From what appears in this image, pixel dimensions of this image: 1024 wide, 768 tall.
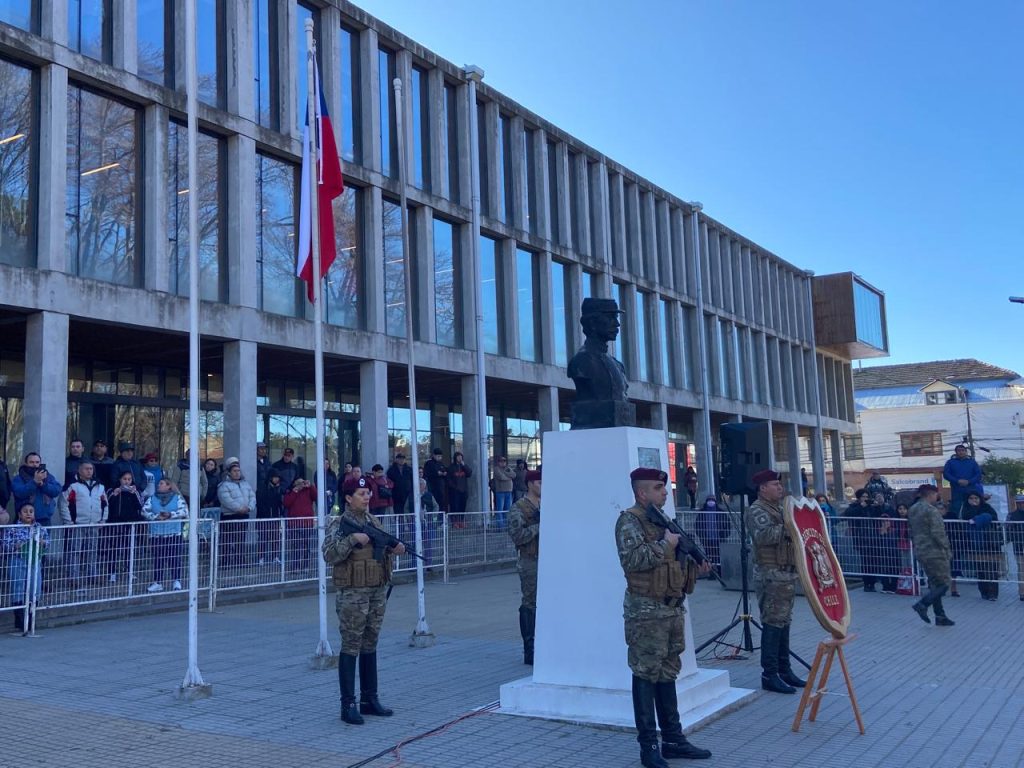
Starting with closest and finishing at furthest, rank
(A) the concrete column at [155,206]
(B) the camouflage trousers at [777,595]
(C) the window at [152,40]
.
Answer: (B) the camouflage trousers at [777,595] < (A) the concrete column at [155,206] < (C) the window at [152,40]

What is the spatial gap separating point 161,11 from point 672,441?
89.4 ft

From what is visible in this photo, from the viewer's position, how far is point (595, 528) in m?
7.81

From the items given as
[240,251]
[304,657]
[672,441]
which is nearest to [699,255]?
[672,441]

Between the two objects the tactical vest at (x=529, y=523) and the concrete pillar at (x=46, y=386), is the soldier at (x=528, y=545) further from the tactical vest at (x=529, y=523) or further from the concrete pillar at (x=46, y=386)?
the concrete pillar at (x=46, y=386)

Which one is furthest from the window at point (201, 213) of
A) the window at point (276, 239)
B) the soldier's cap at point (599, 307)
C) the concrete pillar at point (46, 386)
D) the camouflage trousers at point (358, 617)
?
the camouflage trousers at point (358, 617)

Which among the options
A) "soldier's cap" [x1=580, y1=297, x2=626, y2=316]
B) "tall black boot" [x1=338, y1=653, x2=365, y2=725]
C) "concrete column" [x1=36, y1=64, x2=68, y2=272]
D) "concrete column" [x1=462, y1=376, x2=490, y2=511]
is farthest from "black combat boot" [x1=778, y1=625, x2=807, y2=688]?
"concrete column" [x1=462, y1=376, x2=490, y2=511]

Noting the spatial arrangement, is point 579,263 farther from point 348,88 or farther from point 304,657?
point 304,657

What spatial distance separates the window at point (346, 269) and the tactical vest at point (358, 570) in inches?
558

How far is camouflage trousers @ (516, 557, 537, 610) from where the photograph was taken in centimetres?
993

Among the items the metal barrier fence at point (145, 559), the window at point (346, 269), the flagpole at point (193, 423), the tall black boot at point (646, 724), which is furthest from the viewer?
the window at point (346, 269)

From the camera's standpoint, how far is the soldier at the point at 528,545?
9859mm

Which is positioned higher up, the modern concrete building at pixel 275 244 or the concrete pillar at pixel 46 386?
the modern concrete building at pixel 275 244

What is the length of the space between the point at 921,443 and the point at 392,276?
56.4 metres

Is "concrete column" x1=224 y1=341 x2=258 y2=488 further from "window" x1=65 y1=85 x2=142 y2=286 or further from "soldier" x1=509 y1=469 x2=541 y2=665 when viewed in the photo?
"soldier" x1=509 y1=469 x2=541 y2=665
